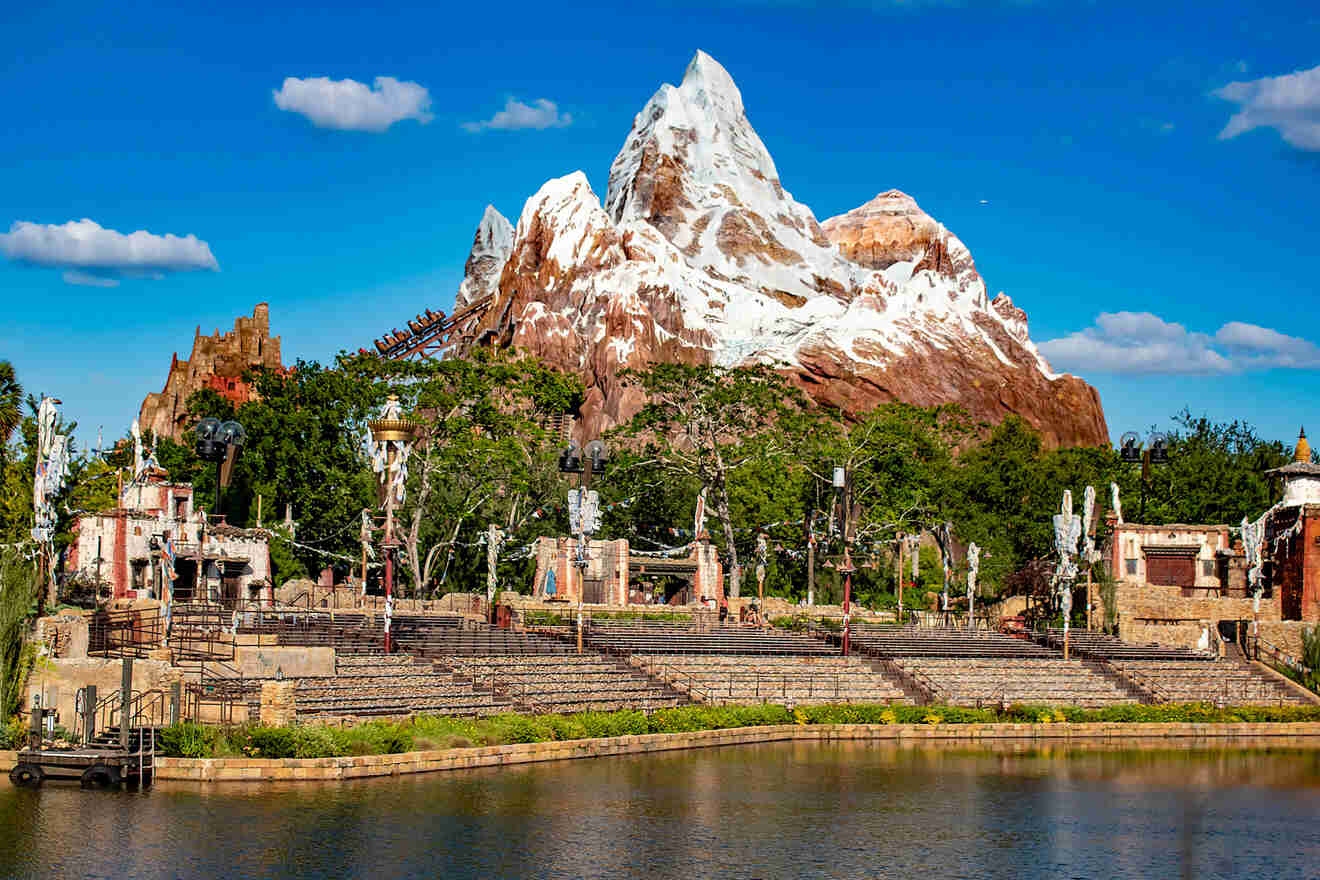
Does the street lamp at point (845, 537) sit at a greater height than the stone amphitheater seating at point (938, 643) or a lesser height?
greater

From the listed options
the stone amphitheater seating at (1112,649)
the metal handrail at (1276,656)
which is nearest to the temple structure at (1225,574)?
the metal handrail at (1276,656)

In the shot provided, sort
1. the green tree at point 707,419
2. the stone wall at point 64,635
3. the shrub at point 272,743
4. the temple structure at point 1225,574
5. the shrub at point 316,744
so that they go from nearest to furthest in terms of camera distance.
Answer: the shrub at point 272,743, the shrub at point 316,744, the stone wall at point 64,635, the temple structure at point 1225,574, the green tree at point 707,419

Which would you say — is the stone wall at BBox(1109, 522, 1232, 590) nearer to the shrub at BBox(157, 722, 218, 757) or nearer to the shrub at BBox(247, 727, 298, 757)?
the shrub at BBox(247, 727, 298, 757)

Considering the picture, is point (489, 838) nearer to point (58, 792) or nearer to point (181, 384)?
point (58, 792)

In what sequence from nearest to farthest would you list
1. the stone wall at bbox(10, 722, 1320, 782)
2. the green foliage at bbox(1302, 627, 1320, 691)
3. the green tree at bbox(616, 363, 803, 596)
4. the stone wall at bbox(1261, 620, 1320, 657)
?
the stone wall at bbox(10, 722, 1320, 782) → the green foliage at bbox(1302, 627, 1320, 691) → the stone wall at bbox(1261, 620, 1320, 657) → the green tree at bbox(616, 363, 803, 596)

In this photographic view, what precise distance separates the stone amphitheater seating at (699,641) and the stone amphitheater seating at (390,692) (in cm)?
987

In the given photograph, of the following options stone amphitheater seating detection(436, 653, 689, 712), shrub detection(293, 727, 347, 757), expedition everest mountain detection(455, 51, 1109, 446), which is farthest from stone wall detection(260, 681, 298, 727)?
expedition everest mountain detection(455, 51, 1109, 446)

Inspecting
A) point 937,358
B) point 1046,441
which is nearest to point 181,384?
point 937,358

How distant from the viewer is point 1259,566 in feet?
217

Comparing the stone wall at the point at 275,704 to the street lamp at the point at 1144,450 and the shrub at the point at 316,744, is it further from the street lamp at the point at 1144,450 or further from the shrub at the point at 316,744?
the street lamp at the point at 1144,450

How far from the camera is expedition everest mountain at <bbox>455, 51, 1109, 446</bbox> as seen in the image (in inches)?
4648

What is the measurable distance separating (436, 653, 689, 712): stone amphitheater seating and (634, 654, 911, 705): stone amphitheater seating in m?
1.11

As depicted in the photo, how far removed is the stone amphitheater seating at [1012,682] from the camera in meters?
51.5

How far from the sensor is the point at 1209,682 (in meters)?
56.4
